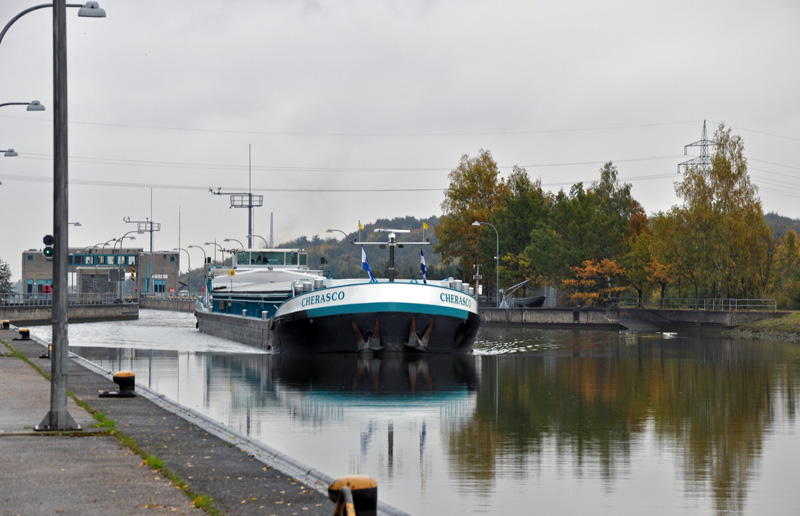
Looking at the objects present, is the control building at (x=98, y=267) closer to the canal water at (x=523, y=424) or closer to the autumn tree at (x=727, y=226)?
the autumn tree at (x=727, y=226)

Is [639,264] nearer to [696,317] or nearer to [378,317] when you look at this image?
[696,317]

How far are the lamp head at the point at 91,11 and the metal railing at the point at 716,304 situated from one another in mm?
57446

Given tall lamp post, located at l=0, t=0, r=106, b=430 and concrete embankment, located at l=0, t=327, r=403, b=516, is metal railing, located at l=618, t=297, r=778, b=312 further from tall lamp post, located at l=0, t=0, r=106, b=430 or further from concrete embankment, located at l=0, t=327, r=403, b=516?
tall lamp post, located at l=0, t=0, r=106, b=430

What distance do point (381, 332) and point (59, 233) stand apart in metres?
22.1

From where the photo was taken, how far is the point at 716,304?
76.4 meters

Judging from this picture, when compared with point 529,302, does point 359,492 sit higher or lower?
higher

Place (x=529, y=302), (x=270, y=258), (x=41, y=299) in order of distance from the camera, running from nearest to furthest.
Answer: (x=270, y=258) → (x=41, y=299) → (x=529, y=302)

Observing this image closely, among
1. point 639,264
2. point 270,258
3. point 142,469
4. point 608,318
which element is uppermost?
point 639,264

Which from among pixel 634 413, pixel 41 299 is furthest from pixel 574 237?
pixel 634 413

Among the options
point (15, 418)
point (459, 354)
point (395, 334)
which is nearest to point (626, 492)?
point (15, 418)

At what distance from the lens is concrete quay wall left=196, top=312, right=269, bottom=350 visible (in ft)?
145

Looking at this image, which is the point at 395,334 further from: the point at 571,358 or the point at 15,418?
the point at 15,418

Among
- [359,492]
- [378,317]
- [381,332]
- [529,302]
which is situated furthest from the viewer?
[529,302]

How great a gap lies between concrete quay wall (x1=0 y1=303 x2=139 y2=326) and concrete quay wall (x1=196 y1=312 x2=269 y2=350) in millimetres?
8879
